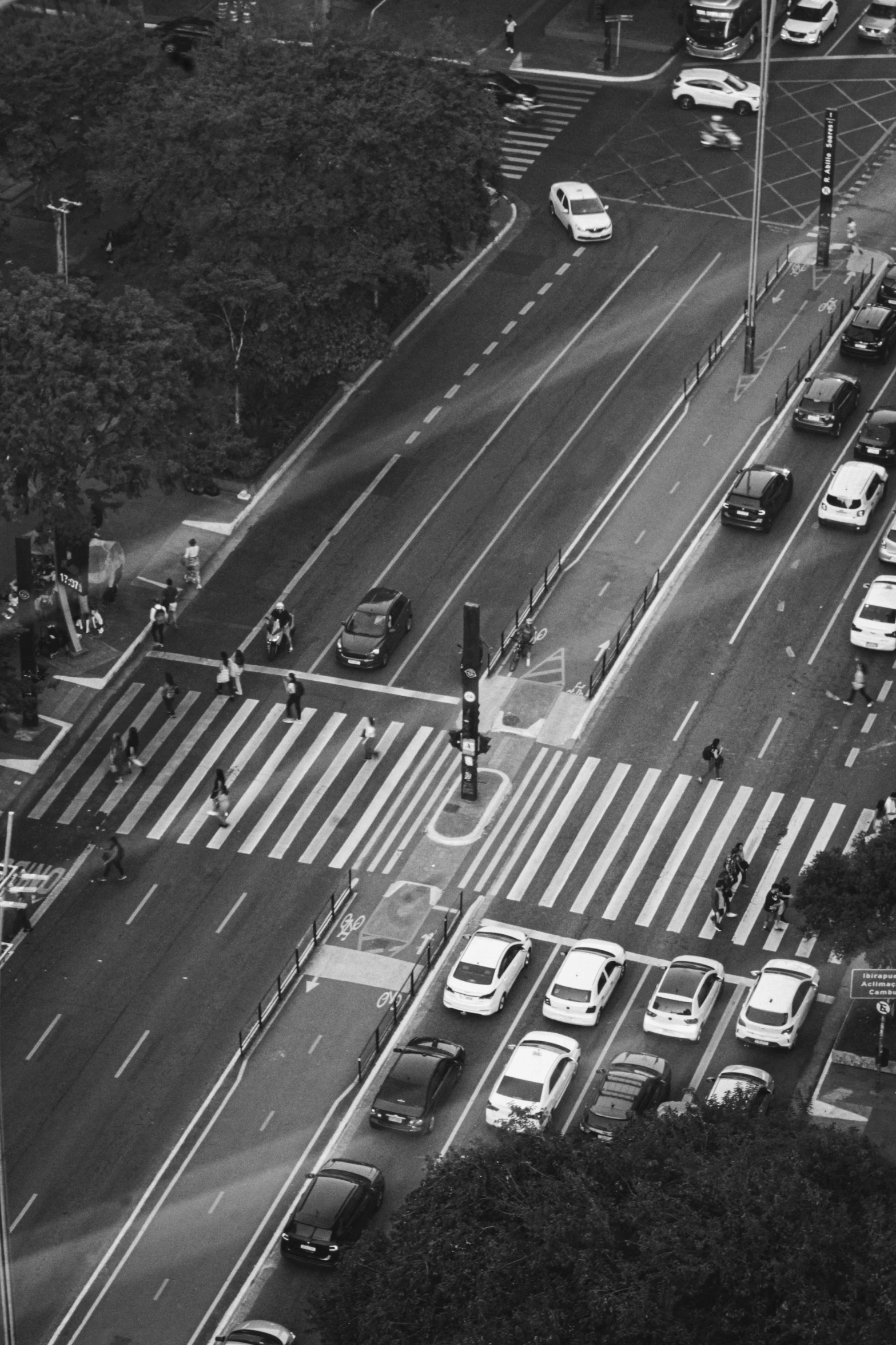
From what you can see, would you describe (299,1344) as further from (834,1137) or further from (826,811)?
(826,811)

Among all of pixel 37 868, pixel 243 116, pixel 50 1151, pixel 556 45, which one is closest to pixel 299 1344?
pixel 50 1151

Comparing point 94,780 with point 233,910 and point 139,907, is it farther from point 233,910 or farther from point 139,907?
point 233,910

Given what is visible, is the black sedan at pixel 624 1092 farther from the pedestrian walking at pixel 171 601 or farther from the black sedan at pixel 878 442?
the black sedan at pixel 878 442

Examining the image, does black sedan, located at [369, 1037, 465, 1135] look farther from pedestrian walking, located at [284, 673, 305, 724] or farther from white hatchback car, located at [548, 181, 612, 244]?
white hatchback car, located at [548, 181, 612, 244]

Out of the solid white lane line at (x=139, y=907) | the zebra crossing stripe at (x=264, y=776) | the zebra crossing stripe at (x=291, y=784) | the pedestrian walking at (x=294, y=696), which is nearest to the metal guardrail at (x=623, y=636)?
the zebra crossing stripe at (x=291, y=784)

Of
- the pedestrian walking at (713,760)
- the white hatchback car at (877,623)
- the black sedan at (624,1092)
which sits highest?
the white hatchback car at (877,623)

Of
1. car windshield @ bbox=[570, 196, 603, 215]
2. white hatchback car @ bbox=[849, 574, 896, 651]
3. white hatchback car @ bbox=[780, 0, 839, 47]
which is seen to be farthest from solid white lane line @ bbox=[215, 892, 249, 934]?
white hatchback car @ bbox=[780, 0, 839, 47]

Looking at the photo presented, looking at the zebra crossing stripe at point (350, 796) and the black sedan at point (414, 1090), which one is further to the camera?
the zebra crossing stripe at point (350, 796)
